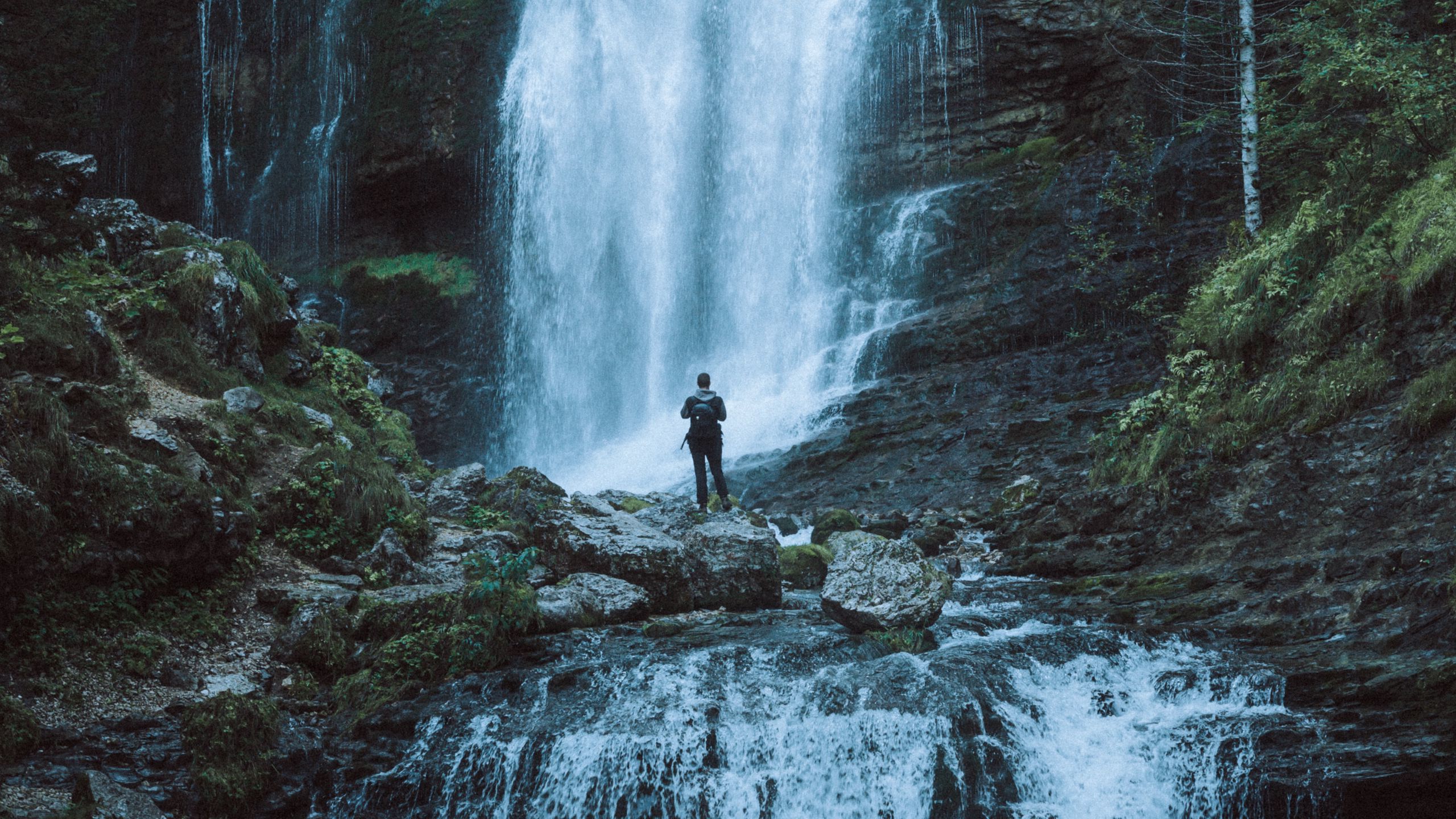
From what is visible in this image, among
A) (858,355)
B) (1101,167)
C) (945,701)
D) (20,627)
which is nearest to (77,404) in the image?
(20,627)

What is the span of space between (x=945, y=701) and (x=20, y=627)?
236 inches

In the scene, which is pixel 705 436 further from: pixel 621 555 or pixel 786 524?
pixel 621 555

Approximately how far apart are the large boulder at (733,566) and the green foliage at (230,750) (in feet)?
12.2

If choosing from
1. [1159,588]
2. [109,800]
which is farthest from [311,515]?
[1159,588]

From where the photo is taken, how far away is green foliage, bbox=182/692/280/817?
5.46 metres

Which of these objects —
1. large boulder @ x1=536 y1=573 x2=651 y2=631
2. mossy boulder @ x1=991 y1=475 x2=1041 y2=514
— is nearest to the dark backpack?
large boulder @ x1=536 y1=573 x2=651 y2=631

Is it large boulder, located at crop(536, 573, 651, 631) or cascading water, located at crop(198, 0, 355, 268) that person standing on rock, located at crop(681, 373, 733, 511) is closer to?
large boulder, located at crop(536, 573, 651, 631)

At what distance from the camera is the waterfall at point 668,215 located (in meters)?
21.3

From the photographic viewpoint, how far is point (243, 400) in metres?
10.1

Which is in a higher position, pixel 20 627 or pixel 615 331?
pixel 615 331

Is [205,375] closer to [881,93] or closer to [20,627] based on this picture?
[20,627]

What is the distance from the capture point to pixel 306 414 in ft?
36.3

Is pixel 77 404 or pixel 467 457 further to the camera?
pixel 467 457

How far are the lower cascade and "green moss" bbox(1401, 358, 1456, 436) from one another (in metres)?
2.63
